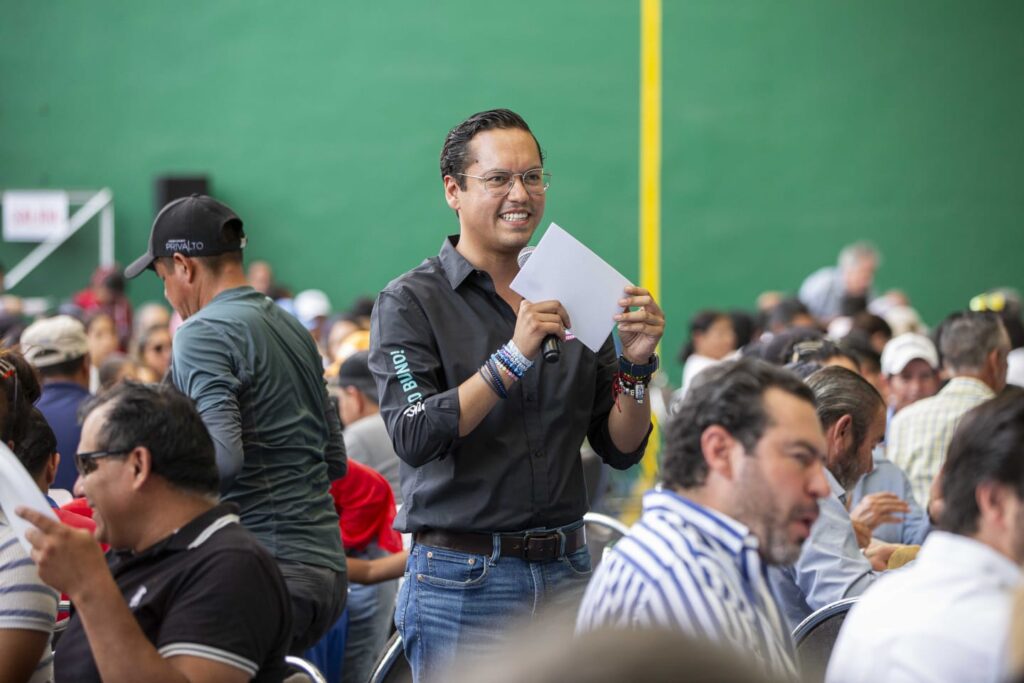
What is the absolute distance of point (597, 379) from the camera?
2840mm

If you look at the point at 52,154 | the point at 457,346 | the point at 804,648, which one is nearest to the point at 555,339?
the point at 457,346

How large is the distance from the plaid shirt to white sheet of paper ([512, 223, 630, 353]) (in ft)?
8.00

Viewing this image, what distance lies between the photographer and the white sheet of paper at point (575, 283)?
2561mm

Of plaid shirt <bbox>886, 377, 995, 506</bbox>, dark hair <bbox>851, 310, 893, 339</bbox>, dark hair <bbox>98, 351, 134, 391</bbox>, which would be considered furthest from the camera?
dark hair <bbox>851, 310, 893, 339</bbox>

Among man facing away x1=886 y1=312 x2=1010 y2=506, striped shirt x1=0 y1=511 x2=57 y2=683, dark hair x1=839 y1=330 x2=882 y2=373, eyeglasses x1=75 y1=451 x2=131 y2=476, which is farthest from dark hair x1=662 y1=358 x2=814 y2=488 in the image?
dark hair x1=839 y1=330 x2=882 y2=373

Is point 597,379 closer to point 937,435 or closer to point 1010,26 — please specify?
point 937,435

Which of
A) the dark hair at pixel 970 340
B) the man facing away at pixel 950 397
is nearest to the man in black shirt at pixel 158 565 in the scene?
the man facing away at pixel 950 397

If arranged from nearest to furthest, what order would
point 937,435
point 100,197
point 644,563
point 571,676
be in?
point 571,676
point 644,563
point 937,435
point 100,197

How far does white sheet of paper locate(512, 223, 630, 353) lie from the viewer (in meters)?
2.56

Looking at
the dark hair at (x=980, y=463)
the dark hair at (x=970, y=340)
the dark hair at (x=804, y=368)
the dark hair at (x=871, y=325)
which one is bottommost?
the dark hair at (x=871, y=325)

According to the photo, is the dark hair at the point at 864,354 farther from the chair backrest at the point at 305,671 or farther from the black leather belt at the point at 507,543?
the chair backrest at the point at 305,671

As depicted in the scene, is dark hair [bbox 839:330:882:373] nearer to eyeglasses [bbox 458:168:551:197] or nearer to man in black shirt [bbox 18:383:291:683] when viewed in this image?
eyeglasses [bbox 458:168:551:197]

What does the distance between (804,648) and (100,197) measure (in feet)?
35.4

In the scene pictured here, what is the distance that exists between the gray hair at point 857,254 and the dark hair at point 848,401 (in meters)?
8.45
